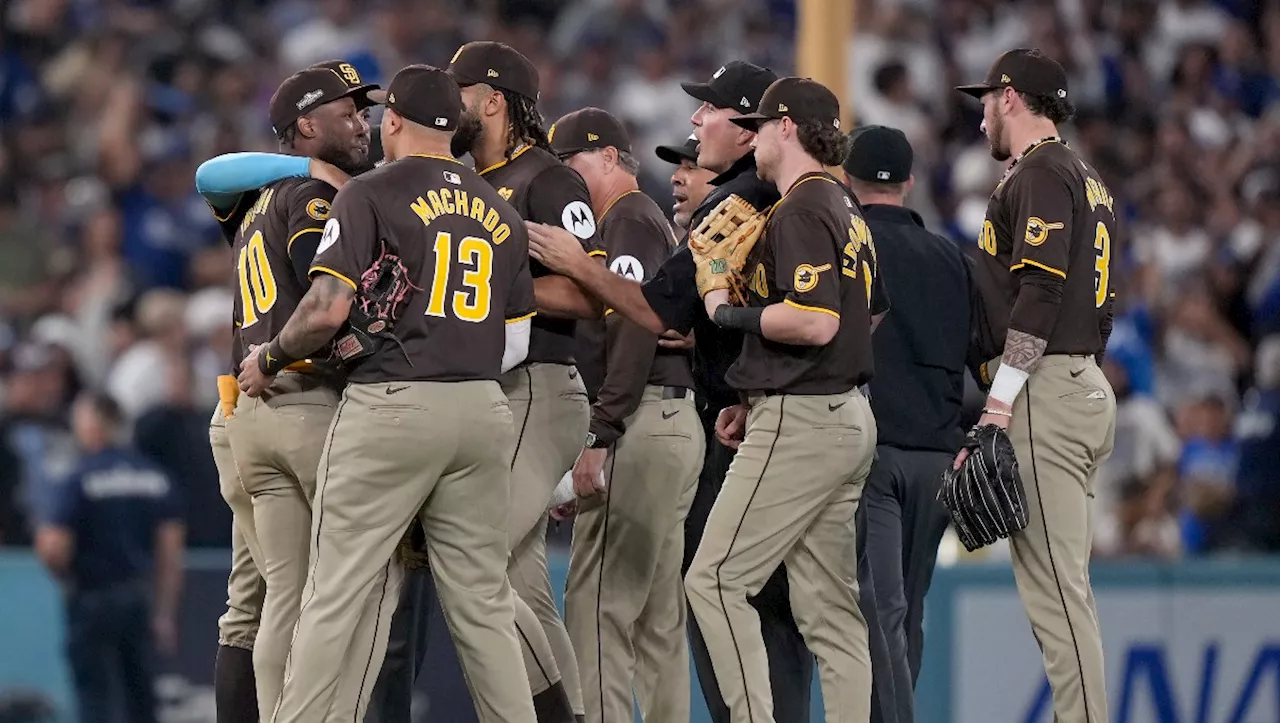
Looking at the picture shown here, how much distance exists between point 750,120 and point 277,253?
5.20 feet

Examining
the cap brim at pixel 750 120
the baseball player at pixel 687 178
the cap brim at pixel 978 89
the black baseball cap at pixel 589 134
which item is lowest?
the baseball player at pixel 687 178

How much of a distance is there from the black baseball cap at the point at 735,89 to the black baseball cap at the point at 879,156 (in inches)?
22.9

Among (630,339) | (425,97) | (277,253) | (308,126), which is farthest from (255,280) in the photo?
(630,339)

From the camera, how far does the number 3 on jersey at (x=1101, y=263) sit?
6242mm

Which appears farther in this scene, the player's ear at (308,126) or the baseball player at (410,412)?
the player's ear at (308,126)

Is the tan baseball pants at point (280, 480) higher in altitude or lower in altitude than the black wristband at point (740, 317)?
lower

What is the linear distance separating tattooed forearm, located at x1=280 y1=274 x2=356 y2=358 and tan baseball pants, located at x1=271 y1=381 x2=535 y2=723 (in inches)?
8.5

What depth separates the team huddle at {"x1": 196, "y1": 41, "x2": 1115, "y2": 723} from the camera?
5633 millimetres

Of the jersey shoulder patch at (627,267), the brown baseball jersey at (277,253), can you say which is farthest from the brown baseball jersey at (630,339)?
the brown baseball jersey at (277,253)

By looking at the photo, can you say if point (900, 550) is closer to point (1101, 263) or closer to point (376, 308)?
point (1101, 263)

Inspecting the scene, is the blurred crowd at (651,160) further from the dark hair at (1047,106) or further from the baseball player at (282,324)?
the dark hair at (1047,106)

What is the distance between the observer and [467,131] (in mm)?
6355

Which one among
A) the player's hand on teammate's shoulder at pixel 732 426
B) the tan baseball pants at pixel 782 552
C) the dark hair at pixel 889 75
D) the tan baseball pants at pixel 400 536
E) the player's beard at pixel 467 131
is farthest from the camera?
the dark hair at pixel 889 75

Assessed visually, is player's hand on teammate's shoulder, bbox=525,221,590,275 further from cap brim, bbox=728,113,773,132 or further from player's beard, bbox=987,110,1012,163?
player's beard, bbox=987,110,1012,163
